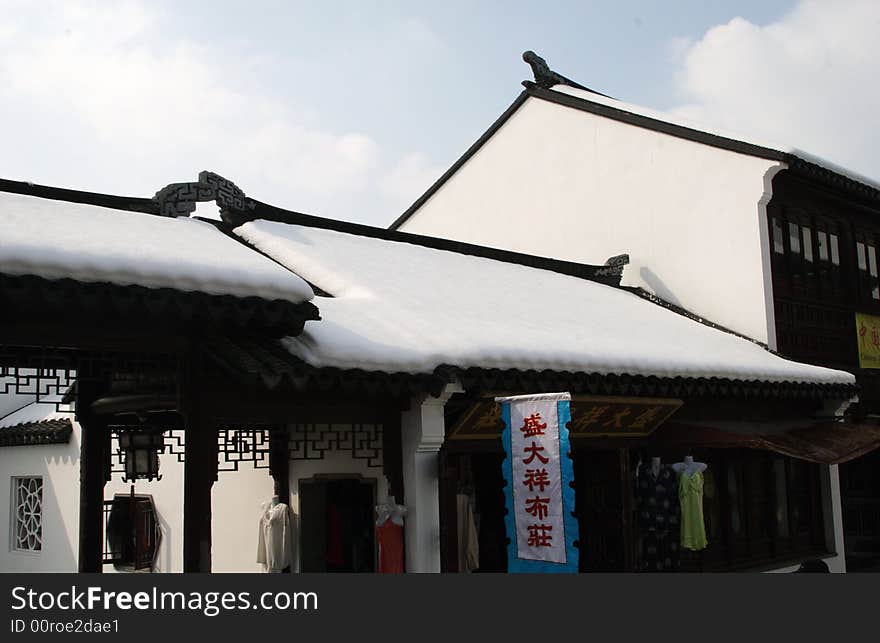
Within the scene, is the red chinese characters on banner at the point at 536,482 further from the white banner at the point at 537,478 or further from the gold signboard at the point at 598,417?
the gold signboard at the point at 598,417

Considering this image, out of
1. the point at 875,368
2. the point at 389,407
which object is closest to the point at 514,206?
the point at 875,368

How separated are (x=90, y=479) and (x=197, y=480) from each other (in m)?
3.35

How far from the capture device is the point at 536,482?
23.2 ft

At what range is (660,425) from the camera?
10445mm

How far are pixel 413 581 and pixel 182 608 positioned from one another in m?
1.32

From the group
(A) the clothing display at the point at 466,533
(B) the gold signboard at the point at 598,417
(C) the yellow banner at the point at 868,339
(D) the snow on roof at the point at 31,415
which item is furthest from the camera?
(D) the snow on roof at the point at 31,415

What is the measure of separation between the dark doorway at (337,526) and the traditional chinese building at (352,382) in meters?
0.03

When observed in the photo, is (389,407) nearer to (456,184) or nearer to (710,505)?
(710,505)

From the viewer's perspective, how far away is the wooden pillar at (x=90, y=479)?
9461 millimetres

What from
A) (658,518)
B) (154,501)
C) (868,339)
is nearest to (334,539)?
(658,518)

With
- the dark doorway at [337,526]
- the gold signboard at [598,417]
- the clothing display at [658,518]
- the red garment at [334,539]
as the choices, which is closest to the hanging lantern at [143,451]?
the dark doorway at [337,526]

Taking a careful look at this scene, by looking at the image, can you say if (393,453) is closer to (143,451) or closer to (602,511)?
(602,511)

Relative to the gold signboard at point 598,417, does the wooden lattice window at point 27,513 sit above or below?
below

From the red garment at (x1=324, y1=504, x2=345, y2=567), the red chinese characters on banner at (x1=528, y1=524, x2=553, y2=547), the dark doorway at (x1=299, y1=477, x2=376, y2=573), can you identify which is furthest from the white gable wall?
the red chinese characters on banner at (x1=528, y1=524, x2=553, y2=547)
